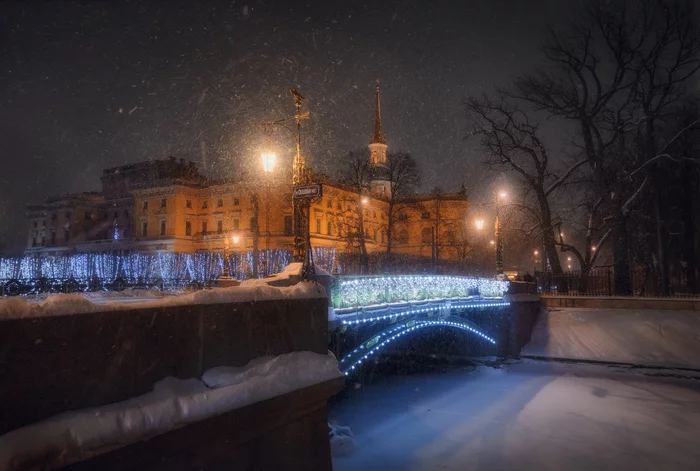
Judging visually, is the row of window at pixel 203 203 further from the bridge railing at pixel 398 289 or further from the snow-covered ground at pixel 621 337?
the bridge railing at pixel 398 289

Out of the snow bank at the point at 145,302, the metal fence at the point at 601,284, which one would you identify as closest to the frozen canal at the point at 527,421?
the snow bank at the point at 145,302

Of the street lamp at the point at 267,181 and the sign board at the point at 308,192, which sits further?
the street lamp at the point at 267,181

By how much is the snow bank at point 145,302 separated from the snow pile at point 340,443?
5549mm

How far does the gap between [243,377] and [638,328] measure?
2111 cm

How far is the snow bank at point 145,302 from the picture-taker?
405 cm

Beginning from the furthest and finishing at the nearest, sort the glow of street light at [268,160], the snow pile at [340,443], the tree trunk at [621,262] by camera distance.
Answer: the tree trunk at [621,262]
the glow of street light at [268,160]
the snow pile at [340,443]

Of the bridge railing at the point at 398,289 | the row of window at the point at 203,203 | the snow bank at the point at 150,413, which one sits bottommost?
the snow bank at the point at 150,413

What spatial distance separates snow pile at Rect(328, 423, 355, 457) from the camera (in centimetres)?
1185

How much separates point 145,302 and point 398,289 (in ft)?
33.3

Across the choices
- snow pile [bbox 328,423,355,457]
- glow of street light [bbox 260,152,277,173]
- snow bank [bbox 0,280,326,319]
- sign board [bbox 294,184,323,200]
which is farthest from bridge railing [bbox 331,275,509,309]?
snow bank [bbox 0,280,326,319]

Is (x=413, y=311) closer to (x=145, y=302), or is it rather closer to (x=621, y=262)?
(x=145, y=302)

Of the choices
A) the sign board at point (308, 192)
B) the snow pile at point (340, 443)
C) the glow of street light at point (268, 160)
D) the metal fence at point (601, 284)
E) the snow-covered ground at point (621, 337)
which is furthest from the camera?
the metal fence at point (601, 284)

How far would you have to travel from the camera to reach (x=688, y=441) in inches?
485

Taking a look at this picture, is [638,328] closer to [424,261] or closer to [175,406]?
[175,406]
